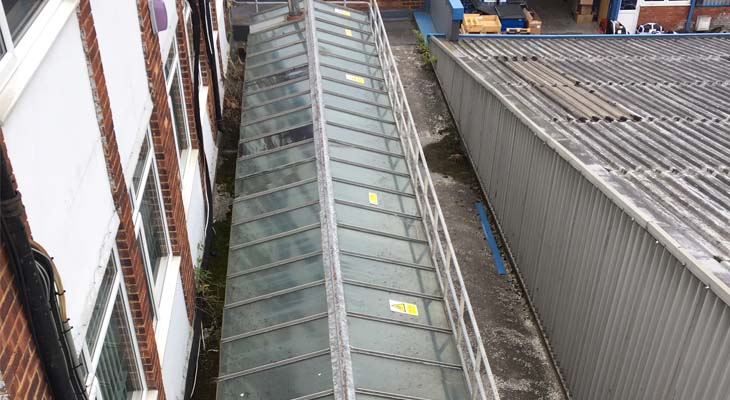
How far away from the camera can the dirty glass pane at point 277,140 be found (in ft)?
40.0

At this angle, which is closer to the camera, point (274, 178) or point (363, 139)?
point (274, 178)

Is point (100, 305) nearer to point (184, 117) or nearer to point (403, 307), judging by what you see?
→ point (403, 307)

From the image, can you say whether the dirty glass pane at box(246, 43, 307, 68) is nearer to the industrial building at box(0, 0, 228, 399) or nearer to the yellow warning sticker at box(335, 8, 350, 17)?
the yellow warning sticker at box(335, 8, 350, 17)

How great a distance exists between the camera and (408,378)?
767cm

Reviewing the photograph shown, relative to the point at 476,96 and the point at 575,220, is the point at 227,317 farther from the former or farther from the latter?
the point at 476,96

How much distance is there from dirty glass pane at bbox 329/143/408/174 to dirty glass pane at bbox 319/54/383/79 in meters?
3.29

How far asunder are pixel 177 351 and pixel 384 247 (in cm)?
309

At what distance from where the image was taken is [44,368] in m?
3.94

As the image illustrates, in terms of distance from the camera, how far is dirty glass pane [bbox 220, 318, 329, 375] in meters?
8.12

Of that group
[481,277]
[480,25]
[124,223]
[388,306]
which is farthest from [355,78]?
[124,223]

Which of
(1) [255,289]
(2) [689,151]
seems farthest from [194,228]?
(2) [689,151]

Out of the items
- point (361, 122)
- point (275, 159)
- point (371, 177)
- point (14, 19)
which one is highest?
point (361, 122)

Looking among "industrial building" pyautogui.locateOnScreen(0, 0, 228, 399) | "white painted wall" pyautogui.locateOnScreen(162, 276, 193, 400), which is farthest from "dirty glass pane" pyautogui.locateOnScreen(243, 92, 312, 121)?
"white painted wall" pyautogui.locateOnScreen(162, 276, 193, 400)

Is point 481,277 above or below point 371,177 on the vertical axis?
below
